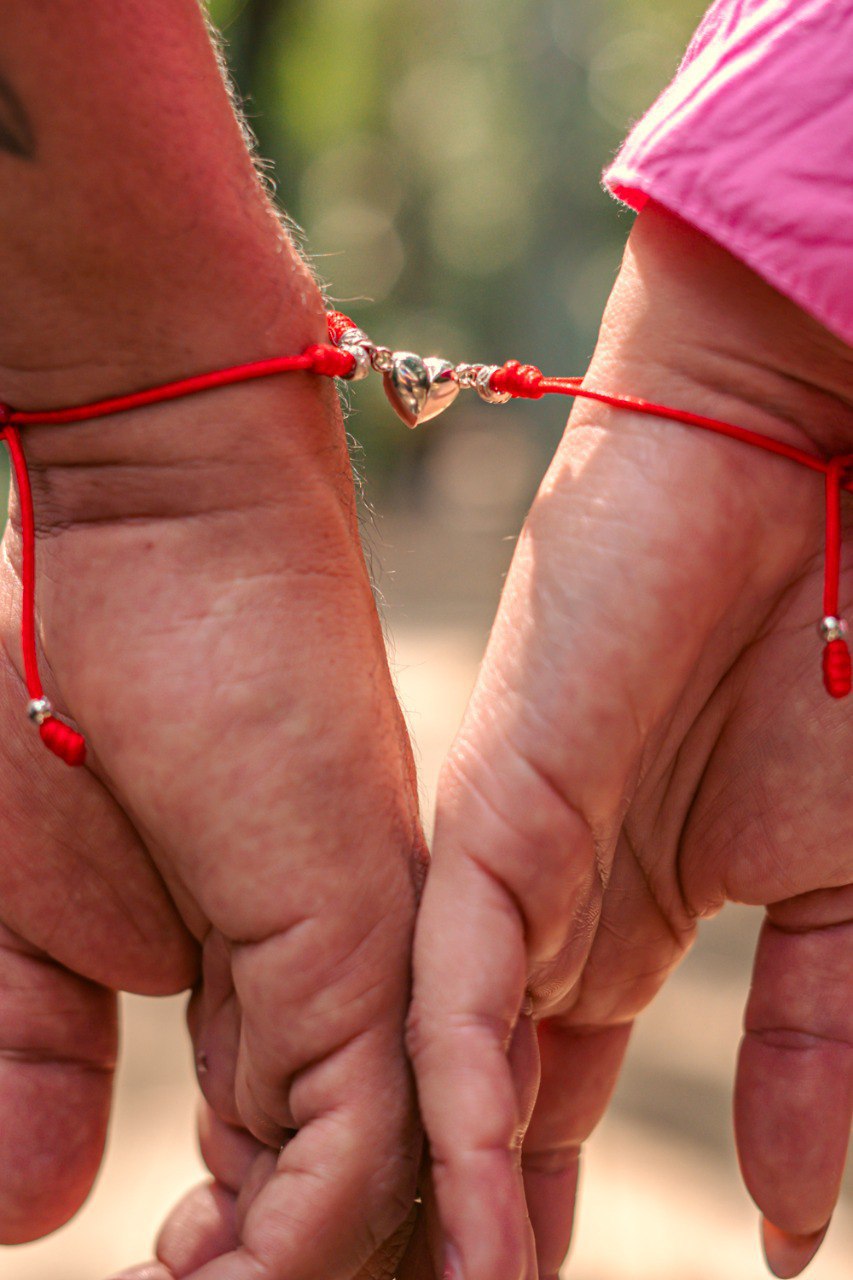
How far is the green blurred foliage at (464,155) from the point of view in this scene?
7.85 m

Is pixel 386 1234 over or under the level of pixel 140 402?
under

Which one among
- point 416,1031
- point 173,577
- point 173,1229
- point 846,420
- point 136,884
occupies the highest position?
point 846,420

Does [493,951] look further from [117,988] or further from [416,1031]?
[117,988]

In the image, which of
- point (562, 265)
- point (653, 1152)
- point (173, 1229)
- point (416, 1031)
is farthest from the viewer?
point (562, 265)

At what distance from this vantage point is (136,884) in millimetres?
884

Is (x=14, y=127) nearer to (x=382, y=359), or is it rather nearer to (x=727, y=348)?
(x=382, y=359)

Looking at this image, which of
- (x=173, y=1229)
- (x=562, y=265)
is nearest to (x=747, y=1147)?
(x=173, y=1229)

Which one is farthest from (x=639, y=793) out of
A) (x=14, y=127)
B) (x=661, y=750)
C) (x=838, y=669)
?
(x=14, y=127)

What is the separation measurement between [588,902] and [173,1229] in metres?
0.37

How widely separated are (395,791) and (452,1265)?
285 millimetres

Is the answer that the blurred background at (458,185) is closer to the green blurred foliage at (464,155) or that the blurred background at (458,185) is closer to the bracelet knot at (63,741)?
the green blurred foliage at (464,155)

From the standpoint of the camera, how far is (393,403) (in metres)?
0.90

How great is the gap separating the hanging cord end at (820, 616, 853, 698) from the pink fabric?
0.60 ft

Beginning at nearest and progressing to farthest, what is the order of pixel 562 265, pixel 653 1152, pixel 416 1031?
pixel 416 1031 → pixel 653 1152 → pixel 562 265
